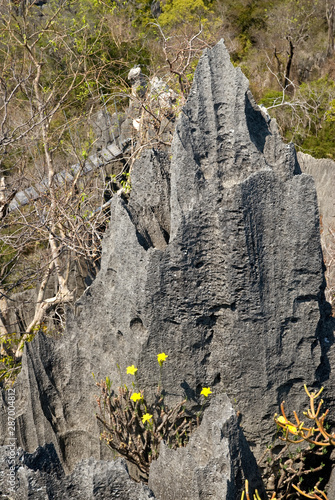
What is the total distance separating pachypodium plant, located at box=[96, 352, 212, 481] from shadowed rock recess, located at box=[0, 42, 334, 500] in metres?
0.11

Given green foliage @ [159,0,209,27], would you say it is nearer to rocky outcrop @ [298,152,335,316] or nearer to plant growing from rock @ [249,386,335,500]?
rocky outcrop @ [298,152,335,316]

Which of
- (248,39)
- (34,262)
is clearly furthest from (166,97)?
(248,39)

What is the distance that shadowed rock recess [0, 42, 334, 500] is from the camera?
2924 millimetres

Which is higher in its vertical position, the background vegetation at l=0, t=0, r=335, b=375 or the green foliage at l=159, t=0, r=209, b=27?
the green foliage at l=159, t=0, r=209, b=27

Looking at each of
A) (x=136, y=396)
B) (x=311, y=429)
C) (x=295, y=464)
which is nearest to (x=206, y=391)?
(x=136, y=396)

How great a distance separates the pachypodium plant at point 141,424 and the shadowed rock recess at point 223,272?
0.11 m

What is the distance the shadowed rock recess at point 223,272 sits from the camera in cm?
292

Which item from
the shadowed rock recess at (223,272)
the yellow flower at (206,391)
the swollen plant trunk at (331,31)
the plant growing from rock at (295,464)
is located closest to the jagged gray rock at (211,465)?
the shadowed rock recess at (223,272)

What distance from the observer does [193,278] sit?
117 inches

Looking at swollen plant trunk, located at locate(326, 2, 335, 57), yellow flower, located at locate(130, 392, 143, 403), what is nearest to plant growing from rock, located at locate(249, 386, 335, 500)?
yellow flower, located at locate(130, 392, 143, 403)

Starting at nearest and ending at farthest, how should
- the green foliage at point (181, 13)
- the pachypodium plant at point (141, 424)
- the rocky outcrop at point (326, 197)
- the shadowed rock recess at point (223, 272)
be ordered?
1. the shadowed rock recess at point (223, 272)
2. the pachypodium plant at point (141, 424)
3. the rocky outcrop at point (326, 197)
4. the green foliage at point (181, 13)

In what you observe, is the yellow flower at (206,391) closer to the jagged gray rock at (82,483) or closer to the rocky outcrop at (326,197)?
the jagged gray rock at (82,483)

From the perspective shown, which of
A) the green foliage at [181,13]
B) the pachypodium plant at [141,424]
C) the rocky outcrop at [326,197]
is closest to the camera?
the pachypodium plant at [141,424]

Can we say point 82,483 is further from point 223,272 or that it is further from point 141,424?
point 223,272
